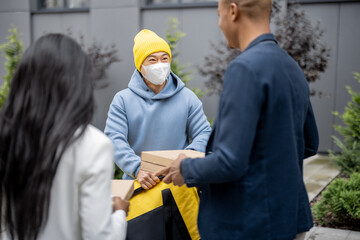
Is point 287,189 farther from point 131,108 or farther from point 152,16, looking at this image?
point 152,16

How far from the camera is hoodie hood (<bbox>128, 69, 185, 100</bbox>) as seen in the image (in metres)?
2.85

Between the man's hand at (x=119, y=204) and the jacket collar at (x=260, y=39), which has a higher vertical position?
the jacket collar at (x=260, y=39)

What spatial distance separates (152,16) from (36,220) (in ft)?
28.8

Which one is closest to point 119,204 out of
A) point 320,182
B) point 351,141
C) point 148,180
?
point 148,180

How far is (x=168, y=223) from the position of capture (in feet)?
7.97

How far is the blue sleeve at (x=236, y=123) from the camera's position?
159 cm

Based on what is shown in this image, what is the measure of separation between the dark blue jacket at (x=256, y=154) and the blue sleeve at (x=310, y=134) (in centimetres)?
24

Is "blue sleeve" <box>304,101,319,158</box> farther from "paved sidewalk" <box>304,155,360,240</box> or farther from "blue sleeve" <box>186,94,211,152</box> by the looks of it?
"paved sidewalk" <box>304,155,360,240</box>

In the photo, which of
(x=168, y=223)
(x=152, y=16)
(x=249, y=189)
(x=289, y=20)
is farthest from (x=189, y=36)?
(x=249, y=189)

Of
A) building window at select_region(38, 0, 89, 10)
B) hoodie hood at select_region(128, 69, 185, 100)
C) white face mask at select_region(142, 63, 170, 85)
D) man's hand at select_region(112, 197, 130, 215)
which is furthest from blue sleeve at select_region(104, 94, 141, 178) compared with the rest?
building window at select_region(38, 0, 89, 10)

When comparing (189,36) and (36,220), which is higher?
(189,36)

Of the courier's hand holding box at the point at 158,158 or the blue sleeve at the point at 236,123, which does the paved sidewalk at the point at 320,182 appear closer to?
the courier's hand holding box at the point at 158,158

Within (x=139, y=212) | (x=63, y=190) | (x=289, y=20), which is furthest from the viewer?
(x=289, y=20)

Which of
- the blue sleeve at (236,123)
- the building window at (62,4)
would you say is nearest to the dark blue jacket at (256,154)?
the blue sleeve at (236,123)
